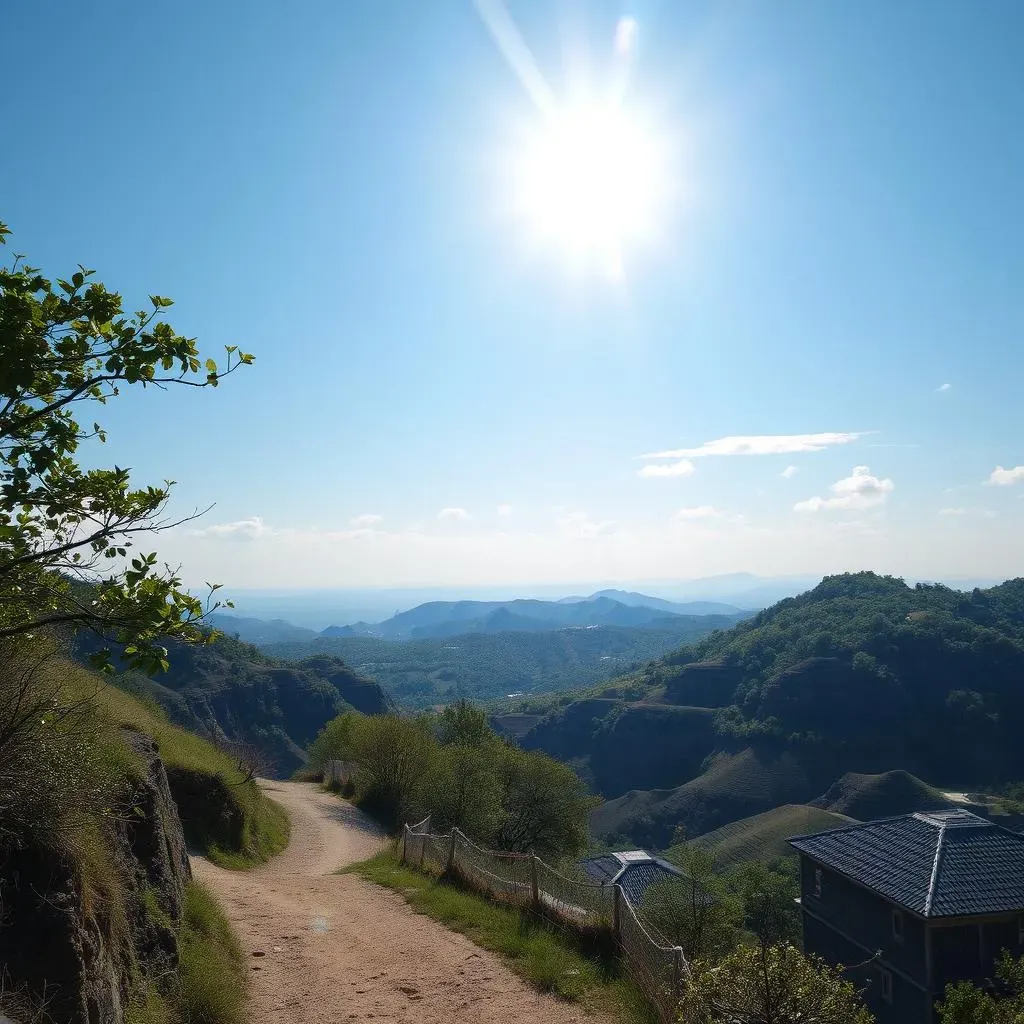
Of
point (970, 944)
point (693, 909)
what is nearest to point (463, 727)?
point (693, 909)

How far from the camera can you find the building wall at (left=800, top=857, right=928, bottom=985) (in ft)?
83.4

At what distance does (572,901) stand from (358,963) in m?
2.93

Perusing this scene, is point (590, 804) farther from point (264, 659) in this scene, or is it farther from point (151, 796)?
point (264, 659)

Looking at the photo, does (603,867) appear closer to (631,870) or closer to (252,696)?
(631,870)

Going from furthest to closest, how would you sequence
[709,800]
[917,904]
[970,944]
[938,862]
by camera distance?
[709,800] → [938,862] → [917,904] → [970,944]

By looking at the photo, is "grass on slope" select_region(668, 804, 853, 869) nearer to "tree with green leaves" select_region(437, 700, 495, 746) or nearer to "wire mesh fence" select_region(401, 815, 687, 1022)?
"tree with green leaves" select_region(437, 700, 495, 746)

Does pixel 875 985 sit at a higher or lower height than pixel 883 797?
higher

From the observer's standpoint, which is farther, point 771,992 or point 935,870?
point 935,870

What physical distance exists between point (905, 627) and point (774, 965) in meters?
165

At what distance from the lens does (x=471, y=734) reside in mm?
40312

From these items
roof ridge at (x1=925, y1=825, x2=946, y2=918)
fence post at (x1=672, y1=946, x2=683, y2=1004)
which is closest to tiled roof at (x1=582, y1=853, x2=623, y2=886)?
roof ridge at (x1=925, y1=825, x2=946, y2=918)

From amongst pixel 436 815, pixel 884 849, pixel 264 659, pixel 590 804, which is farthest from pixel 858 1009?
pixel 264 659

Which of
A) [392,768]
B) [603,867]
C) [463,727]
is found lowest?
[603,867]

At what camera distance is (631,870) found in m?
39.1
